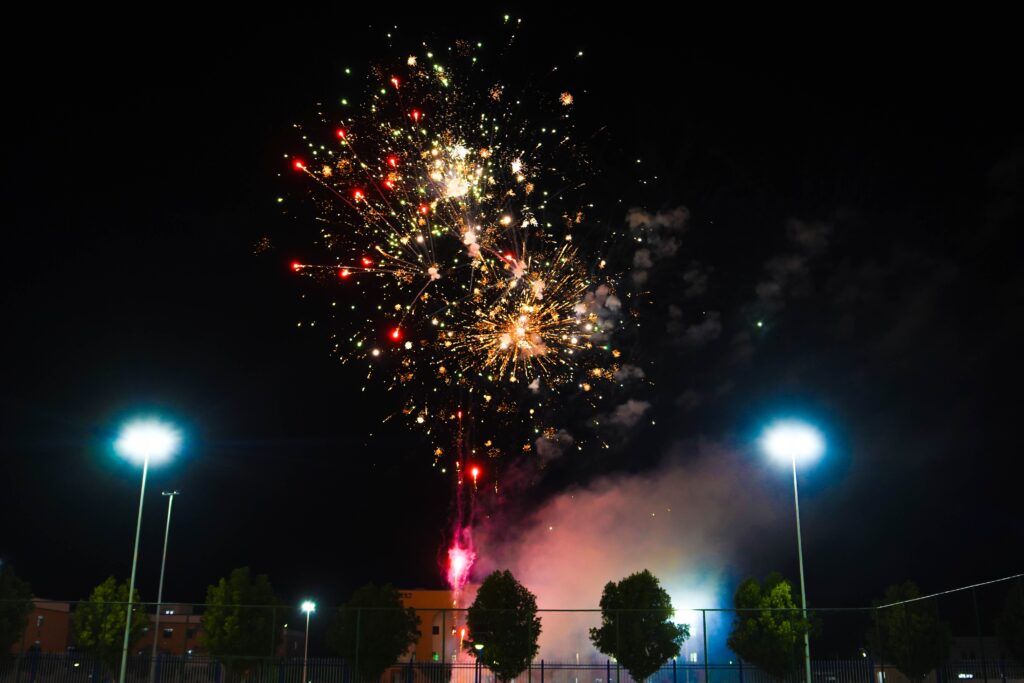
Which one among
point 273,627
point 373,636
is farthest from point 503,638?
point 273,627

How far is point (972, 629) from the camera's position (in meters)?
22.0

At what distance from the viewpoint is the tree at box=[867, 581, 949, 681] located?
2519 cm

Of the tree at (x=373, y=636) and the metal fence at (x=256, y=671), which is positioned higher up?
the tree at (x=373, y=636)

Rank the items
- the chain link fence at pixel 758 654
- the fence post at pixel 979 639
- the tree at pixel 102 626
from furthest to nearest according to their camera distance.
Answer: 1. the tree at pixel 102 626
2. the chain link fence at pixel 758 654
3. the fence post at pixel 979 639

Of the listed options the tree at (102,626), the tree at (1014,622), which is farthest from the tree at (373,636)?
the tree at (1014,622)

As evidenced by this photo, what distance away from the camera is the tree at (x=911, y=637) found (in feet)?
82.6

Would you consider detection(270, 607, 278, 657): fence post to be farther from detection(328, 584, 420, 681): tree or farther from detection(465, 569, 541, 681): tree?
detection(465, 569, 541, 681): tree

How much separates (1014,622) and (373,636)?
22.5 meters

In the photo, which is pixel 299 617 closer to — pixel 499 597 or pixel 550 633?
pixel 550 633

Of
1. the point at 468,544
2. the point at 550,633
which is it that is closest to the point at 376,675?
the point at 468,544

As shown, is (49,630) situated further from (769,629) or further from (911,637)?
(911,637)

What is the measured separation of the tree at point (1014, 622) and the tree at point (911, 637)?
370 centimetres

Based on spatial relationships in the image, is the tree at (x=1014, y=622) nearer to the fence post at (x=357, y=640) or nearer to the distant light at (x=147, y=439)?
the fence post at (x=357, y=640)

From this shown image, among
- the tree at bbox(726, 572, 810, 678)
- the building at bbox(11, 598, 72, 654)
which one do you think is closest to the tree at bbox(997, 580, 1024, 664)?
the tree at bbox(726, 572, 810, 678)
